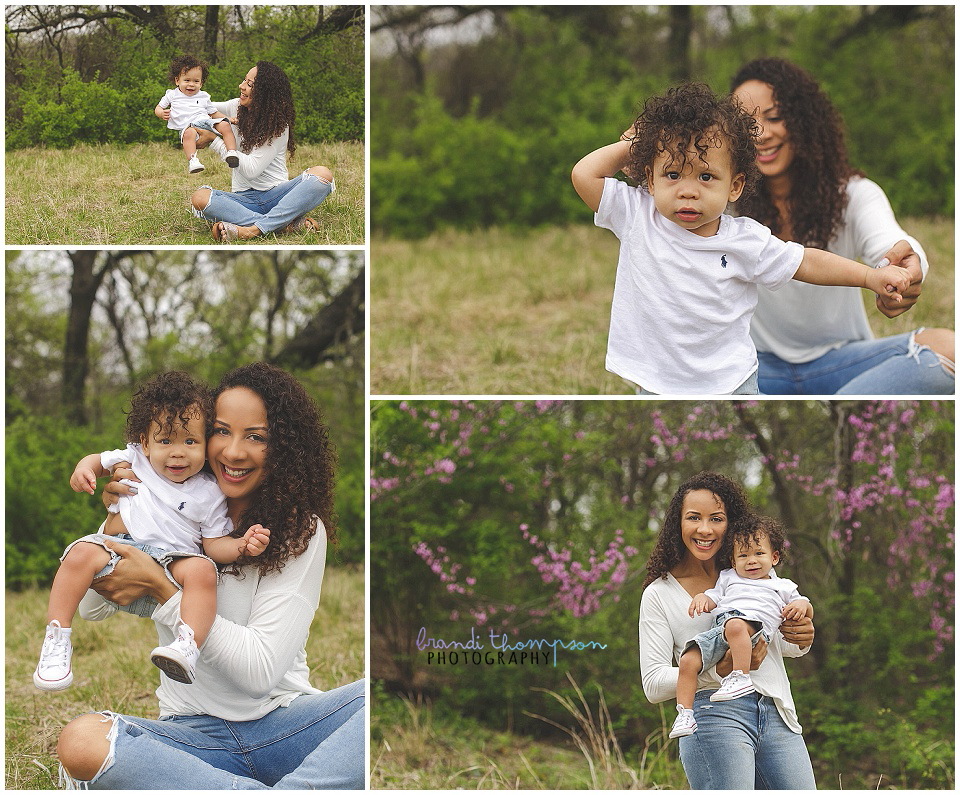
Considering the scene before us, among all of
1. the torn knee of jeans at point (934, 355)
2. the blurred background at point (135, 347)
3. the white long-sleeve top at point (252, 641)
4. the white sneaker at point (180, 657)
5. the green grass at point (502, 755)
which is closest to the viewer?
the white sneaker at point (180, 657)

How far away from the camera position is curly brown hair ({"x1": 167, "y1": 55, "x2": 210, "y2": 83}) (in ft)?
10.5

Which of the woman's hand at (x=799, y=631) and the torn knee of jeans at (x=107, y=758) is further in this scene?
the woman's hand at (x=799, y=631)

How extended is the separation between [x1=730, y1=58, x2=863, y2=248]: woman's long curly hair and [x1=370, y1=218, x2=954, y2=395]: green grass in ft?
4.32

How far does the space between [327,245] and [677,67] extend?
23.0ft

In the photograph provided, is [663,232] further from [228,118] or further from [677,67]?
[677,67]

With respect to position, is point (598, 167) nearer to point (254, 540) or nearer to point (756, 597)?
point (756, 597)

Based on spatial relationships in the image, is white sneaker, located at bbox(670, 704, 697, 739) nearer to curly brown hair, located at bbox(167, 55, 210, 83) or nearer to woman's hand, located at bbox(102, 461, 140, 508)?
woman's hand, located at bbox(102, 461, 140, 508)

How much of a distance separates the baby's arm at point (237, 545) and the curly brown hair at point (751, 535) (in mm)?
1386

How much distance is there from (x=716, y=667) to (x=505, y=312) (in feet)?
11.5

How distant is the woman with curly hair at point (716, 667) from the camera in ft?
9.40

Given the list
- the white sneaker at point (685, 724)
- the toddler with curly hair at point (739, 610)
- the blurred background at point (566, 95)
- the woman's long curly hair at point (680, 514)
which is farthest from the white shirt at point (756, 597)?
the blurred background at point (566, 95)

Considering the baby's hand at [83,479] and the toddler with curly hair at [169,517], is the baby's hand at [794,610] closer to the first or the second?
the toddler with curly hair at [169,517]

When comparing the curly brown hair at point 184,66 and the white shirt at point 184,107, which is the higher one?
the curly brown hair at point 184,66

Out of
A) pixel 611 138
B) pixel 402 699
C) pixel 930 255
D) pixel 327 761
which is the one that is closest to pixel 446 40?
pixel 611 138
